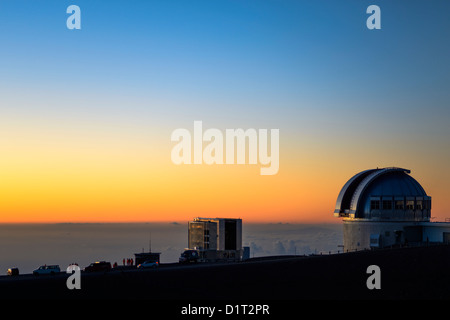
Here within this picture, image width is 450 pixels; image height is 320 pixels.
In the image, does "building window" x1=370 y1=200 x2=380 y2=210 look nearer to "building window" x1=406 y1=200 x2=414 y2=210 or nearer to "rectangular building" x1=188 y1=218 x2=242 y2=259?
"building window" x1=406 y1=200 x2=414 y2=210

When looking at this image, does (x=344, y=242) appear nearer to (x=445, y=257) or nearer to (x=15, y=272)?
(x=445, y=257)

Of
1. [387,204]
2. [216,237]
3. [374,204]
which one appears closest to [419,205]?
[387,204]

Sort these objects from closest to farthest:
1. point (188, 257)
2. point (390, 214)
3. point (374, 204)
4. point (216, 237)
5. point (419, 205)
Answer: point (188, 257)
point (390, 214)
point (374, 204)
point (419, 205)
point (216, 237)

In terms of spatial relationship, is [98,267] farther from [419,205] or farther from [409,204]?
[419,205]

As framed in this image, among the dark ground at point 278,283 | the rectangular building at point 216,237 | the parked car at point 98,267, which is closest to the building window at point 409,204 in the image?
the dark ground at point 278,283

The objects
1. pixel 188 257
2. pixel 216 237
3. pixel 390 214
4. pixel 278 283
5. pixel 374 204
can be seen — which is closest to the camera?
pixel 278 283

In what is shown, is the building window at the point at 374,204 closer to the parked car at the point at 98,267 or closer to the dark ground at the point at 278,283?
the dark ground at the point at 278,283
